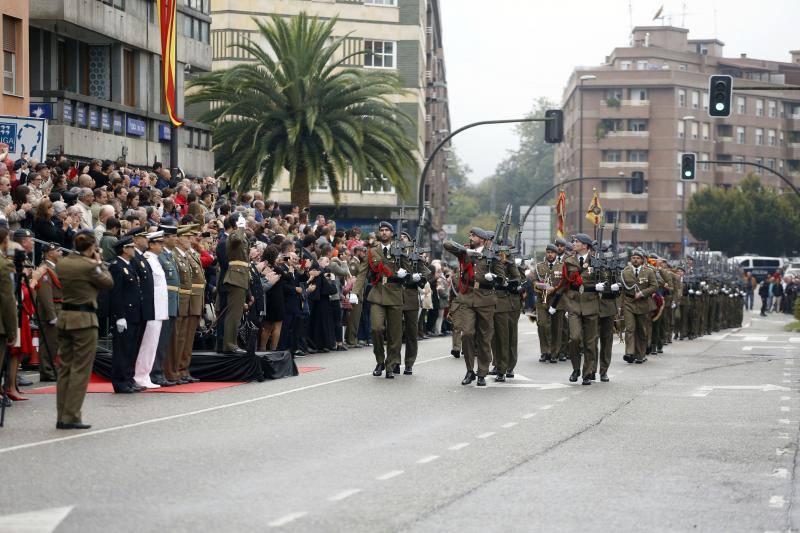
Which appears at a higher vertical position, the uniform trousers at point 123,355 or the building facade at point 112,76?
the building facade at point 112,76

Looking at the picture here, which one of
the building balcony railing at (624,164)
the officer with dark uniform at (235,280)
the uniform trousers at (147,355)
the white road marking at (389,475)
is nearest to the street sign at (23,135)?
the officer with dark uniform at (235,280)

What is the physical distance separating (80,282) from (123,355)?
11.5 feet

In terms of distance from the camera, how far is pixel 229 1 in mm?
65000

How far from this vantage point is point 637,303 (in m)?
26.0

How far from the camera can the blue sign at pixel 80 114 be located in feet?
112

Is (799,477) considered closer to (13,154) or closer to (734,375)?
(734,375)

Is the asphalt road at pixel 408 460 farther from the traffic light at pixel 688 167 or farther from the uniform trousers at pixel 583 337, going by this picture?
the traffic light at pixel 688 167

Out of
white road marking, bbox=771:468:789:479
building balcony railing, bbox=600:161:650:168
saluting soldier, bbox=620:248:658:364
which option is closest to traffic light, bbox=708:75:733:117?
saluting soldier, bbox=620:248:658:364

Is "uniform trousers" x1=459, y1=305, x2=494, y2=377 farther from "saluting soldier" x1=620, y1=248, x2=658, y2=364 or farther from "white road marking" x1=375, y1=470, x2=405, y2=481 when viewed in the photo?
"white road marking" x1=375, y1=470, x2=405, y2=481

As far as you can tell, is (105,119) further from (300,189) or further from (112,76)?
(300,189)

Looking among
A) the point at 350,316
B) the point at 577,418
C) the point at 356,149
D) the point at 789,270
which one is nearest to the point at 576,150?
the point at 789,270

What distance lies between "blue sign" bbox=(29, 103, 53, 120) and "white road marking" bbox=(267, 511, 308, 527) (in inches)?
992

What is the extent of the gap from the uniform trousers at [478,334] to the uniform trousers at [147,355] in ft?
12.9

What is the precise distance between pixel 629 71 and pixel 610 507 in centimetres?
11004
